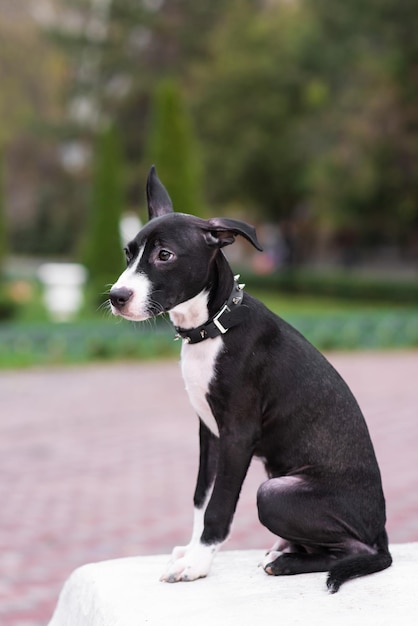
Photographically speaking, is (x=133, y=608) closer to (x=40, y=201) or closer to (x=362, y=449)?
(x=362, y=449)

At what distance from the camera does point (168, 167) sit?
15961 millimetres

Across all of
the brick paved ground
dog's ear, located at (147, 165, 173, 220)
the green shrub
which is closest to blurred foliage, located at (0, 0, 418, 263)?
the green shrub

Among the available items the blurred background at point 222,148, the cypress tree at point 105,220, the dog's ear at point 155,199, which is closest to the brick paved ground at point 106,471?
the dog's ear at point 155,199

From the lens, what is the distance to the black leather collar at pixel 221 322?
2.70 meters

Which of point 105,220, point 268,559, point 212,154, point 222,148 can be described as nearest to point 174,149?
point 105,220

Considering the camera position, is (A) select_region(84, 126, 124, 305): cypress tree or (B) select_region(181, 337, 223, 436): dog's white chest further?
(A) select_region(84, 126, 124, 305): cypress tree

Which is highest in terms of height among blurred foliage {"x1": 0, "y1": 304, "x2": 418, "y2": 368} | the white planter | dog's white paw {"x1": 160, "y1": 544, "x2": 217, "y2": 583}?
dog's white paw {"x1": 160, "y1": 544, "x2": 217, "y2": 583}

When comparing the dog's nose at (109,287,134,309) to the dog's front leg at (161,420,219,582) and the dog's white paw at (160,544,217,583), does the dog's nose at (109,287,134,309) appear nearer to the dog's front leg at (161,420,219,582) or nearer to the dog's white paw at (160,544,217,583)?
the dog's front leg at (161,420,219,582)

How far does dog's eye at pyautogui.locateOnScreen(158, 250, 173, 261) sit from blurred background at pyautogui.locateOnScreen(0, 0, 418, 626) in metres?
0.30

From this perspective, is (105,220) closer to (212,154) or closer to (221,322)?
(212,154)

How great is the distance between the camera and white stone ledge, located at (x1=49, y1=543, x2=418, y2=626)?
2480 millimetres

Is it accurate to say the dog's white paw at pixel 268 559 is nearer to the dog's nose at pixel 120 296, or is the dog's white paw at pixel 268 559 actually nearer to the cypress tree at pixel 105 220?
the dog's nose at pixel 120 296

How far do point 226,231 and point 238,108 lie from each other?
83.9 feet

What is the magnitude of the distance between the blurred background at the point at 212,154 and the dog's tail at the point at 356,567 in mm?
1102
